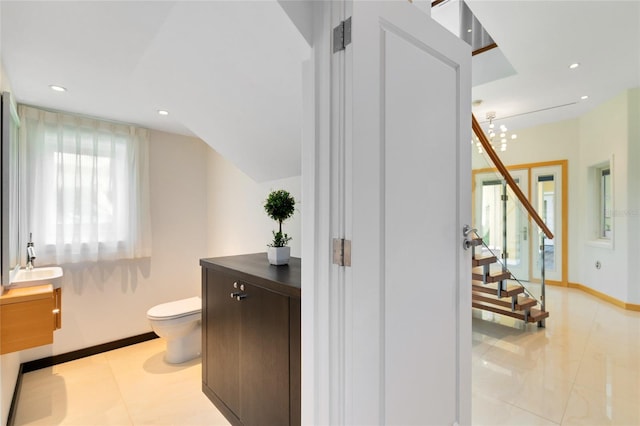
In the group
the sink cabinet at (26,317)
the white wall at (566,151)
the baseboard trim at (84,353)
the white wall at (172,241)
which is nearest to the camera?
the sink cabinet at (26,317)

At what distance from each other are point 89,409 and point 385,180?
251 cm

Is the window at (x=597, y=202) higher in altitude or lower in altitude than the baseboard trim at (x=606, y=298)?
higher

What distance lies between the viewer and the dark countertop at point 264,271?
4.64 ft

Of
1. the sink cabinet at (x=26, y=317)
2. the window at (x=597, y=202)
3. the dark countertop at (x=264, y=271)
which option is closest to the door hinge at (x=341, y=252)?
the dark countertop at (x=264, y=271)

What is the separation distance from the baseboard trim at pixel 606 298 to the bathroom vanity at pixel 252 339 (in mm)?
4379

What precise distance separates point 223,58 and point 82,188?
7.12ft

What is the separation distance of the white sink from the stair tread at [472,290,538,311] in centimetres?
395

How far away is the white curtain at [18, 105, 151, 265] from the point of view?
102 inches

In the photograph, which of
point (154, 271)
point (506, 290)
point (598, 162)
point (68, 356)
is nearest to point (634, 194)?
point (598, 162)

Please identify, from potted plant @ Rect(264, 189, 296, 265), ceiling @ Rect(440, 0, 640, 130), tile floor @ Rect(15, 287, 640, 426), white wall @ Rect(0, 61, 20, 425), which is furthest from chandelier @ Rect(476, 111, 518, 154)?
white wall @ Rect(0, 61, 20, 425)

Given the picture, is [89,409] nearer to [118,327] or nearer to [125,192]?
[118,327]

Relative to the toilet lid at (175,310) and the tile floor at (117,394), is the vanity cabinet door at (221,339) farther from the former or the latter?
the toilet lid at (175,310)

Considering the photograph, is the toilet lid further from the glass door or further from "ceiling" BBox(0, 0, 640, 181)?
the glass door

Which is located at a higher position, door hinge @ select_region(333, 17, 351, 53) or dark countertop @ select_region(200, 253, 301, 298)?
door hinge @ select_region(333, 17, 351, 53)
